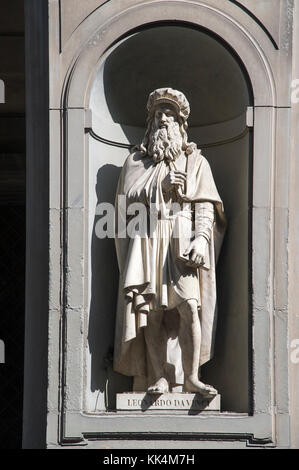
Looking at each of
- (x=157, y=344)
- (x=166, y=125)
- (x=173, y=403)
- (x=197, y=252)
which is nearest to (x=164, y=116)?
(x=166, y=125)

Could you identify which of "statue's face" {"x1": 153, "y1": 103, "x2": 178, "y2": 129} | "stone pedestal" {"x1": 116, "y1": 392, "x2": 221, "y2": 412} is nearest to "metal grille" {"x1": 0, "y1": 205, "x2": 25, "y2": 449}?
"stone pedestal" {"x1": 116, "y1": 392, "x2": 221, "y2": 412}

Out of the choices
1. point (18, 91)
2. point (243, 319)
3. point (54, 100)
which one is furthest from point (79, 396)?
point (18, 91)

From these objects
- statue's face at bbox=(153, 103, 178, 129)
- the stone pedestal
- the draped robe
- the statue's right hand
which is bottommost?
the stone pedestal

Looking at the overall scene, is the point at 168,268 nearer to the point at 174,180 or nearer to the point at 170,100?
the point at 174,180

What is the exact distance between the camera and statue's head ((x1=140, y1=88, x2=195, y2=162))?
1656 centimetres

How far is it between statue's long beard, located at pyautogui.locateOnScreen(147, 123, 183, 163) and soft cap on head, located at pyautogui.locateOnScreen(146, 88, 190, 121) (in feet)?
0.56

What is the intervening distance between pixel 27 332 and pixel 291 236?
2548mm

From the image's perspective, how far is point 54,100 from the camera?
16453 mm

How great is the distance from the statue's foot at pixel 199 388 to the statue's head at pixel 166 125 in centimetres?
207

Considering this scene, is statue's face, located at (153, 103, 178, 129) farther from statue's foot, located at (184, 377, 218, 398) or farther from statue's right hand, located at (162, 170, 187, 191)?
statue's foot, located at (184, 377, 218, 398)

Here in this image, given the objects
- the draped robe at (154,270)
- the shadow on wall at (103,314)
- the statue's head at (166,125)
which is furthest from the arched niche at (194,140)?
the statue's head at (166,125)

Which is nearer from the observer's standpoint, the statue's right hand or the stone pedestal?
the stone pedestal

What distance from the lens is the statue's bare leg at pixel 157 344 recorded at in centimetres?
1616

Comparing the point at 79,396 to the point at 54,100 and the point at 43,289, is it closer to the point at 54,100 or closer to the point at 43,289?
the point at 43,289
